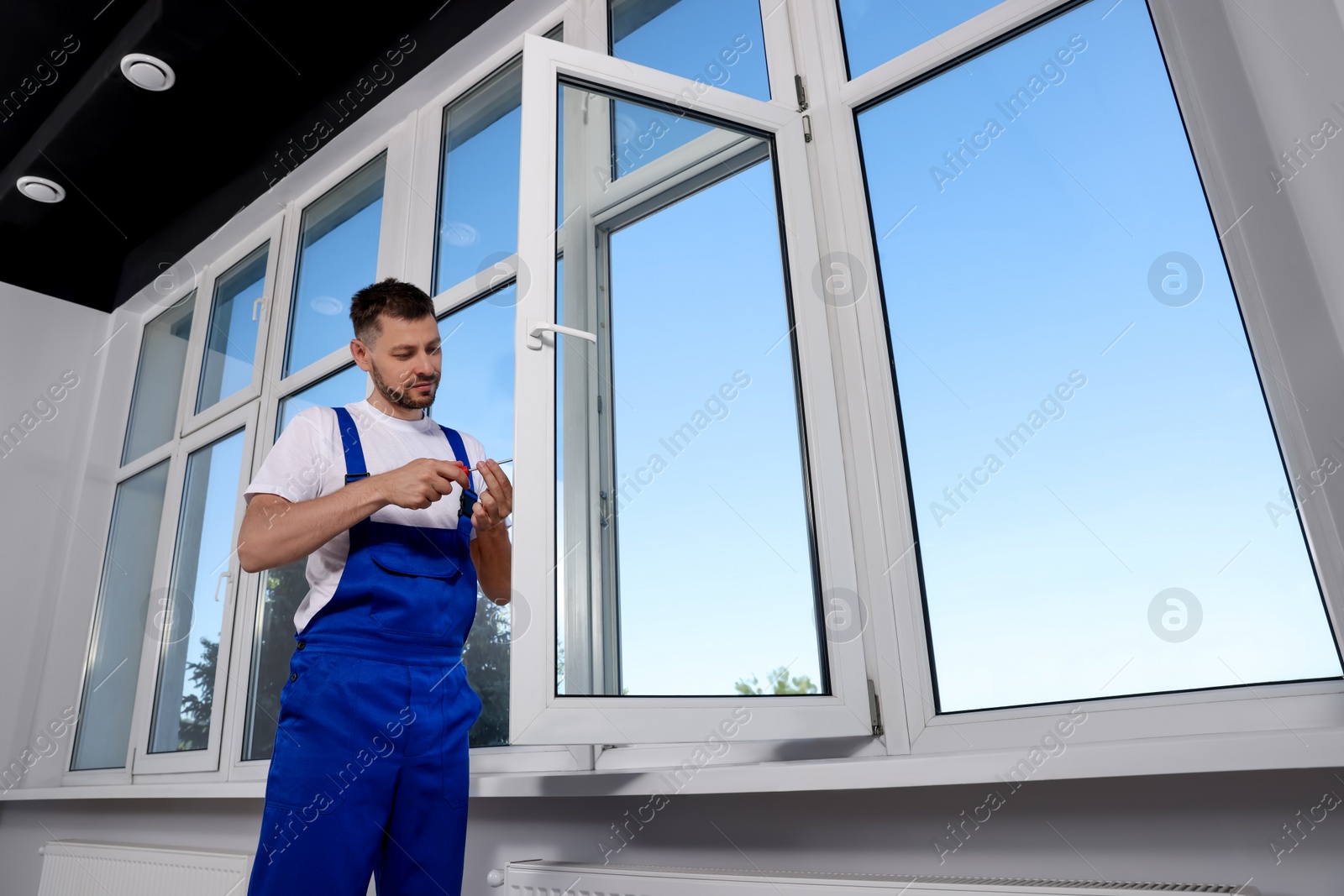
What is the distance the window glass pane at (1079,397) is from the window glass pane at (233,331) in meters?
2.77

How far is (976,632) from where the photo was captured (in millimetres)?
1556

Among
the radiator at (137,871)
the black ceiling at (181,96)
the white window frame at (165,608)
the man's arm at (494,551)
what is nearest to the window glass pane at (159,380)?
the white window frame at (165,608)

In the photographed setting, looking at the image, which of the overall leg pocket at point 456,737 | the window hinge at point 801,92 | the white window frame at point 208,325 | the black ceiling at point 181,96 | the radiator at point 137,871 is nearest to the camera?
the overall leg pocket at point 456,737

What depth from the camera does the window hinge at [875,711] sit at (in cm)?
157

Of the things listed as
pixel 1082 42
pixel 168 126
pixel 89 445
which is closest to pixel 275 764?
pixel 1082 42

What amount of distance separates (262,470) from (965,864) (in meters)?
1.24

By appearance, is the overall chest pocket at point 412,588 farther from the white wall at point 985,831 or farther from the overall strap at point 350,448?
the white wall at point 985,831

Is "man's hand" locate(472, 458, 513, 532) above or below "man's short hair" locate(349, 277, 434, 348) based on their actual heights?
below

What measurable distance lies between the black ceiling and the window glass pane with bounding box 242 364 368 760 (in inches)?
40.0

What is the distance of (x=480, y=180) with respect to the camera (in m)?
2.74

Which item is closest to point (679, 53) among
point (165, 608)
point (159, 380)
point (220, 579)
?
point (220, 579)

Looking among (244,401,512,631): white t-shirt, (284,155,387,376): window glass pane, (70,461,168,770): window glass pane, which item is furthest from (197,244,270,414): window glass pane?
(244,401,512,631): white t-shirt

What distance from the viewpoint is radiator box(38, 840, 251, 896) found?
2371 millimetres

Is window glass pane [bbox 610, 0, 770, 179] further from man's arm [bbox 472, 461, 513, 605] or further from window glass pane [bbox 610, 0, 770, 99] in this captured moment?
man's arm [bbox 472, 461, 513, 605]
